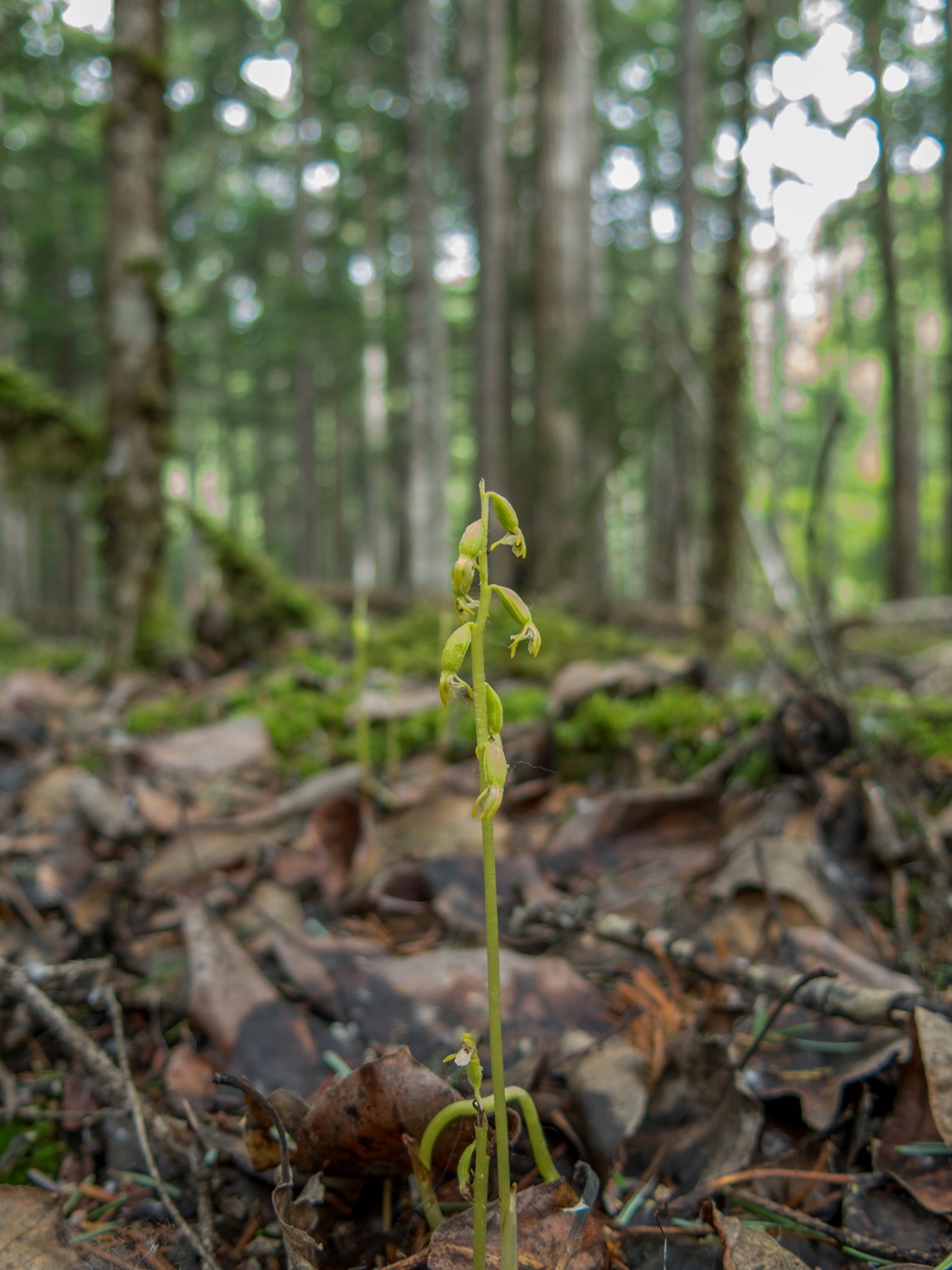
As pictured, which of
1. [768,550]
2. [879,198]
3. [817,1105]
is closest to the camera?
[817,1105]

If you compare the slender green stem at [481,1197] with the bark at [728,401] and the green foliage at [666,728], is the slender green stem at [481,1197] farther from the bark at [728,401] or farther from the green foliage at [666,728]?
the bark at [728,401]

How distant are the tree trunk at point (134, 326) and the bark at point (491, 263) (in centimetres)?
548

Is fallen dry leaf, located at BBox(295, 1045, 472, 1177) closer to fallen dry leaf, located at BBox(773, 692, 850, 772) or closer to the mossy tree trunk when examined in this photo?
fallen dry leaf, located at BBox(773, 692, 850, 772)

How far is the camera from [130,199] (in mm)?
4340

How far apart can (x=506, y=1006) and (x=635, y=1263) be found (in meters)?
0.44

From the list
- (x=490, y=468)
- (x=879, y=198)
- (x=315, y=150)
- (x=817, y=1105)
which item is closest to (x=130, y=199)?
(x=817, y=1105)

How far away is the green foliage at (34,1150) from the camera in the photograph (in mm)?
1235

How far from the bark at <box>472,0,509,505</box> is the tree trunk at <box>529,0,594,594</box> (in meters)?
1.78

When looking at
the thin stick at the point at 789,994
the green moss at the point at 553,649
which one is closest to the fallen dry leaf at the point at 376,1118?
the thin stick at the point at 789,994

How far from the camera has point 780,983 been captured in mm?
1261

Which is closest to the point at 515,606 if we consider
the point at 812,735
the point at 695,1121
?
the point at 695,1121

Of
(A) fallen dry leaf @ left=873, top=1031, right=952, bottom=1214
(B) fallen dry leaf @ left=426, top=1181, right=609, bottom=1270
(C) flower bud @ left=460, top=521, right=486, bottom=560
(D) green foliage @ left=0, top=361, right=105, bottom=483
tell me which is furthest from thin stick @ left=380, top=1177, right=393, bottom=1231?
(D) green foliage @ left=0, top=361, right=105, bottom=483

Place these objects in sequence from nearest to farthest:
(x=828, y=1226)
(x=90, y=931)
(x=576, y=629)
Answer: (x=828, y=1226)
(x=90, y=931)
(x=576, y=629)

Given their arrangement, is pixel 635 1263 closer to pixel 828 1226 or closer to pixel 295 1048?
pixel 828 1226
